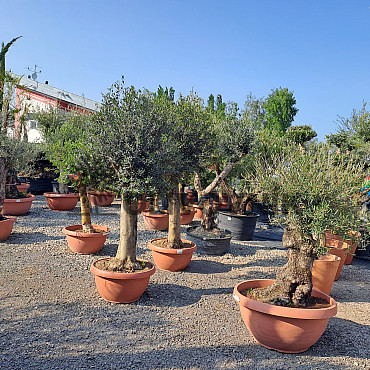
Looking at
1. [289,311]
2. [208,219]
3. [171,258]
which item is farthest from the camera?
[208,219]

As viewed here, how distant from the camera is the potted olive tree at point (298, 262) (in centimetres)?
356

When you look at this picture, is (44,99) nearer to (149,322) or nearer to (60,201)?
(60,201)

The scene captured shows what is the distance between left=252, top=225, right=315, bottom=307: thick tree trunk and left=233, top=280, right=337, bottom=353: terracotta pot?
0.34 m

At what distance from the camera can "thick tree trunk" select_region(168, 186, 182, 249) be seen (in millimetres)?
6547

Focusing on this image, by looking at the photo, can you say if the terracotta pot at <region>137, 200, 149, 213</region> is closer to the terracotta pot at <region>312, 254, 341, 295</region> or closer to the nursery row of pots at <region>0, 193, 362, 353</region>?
the nursery row of pots at <region>0, 193, 362, 353</region>

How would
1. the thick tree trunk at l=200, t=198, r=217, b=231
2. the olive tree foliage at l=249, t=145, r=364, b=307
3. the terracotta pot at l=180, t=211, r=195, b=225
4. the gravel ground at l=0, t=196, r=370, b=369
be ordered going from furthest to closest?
1. the terracotta pot at l=180, t=211, r=195, b=225
2. the thick tree trunk at l=200, t=198, r=217, b=231
3. the olive tree foliage at l=249, t=145, r=364, b=307
4. the gravel ground at l=0, t=196, r=370, b=369

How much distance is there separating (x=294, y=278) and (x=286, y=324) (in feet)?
2.09

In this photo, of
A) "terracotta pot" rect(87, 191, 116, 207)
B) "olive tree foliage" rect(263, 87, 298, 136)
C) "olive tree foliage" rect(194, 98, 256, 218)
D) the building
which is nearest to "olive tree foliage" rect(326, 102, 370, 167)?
"olive tree foliage" rect(194, 98, 256, 218)

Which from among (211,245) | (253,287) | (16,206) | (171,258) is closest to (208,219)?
(211,245)

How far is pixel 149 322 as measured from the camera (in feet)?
13.7

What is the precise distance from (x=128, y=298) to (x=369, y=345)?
3125 mm

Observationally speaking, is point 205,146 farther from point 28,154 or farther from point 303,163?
point 28,154

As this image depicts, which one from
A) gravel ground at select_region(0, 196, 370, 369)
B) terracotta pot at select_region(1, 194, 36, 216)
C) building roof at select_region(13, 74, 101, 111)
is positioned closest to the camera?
gravel ground at select_region(0, 196, 370, 369)

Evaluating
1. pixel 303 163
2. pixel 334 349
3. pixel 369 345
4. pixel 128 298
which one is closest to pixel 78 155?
pixel 128 298
